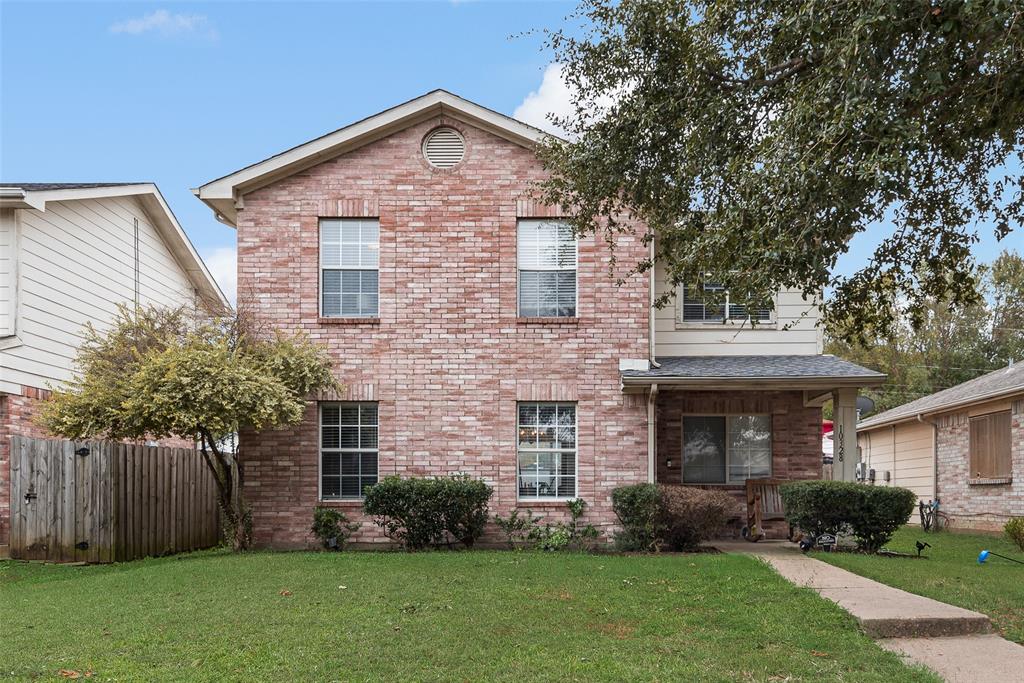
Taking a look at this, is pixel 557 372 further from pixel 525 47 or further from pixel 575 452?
pixel 525 47

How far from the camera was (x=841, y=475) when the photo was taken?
1514 cm

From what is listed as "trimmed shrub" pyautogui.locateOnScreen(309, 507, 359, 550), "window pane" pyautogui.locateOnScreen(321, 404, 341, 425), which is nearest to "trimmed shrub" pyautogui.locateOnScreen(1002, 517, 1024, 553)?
"trimmed shrub" pyautogui.locateOnScreen(309, 507, 359, 550)

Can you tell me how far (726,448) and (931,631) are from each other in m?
9.45

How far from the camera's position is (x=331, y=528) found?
14.9 meters

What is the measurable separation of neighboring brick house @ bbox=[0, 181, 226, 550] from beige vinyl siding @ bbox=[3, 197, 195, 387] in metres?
0.02

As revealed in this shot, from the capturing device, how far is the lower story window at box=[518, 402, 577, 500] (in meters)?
15.3

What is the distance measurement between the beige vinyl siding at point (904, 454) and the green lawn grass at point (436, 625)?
14645 mm

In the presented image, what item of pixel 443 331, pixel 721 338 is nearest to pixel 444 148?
pixel 443 331

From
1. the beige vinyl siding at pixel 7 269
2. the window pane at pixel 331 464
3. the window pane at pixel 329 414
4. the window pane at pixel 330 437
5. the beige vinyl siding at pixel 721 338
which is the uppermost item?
the beige vinyl siding at pixel 7 269

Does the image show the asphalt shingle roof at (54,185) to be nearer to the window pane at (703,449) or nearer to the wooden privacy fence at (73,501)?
the wooden privacy fence at (73,501)

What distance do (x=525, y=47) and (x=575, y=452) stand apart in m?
6.68

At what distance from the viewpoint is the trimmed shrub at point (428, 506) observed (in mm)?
14297

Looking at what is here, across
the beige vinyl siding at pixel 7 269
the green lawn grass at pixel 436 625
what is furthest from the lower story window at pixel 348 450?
the beige vinyl siding at pixel 7 269

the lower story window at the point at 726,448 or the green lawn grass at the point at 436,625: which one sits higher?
the lower story window at the point at 726,448
